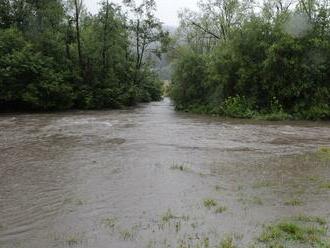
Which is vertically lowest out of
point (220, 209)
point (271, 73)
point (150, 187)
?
point (150, 187)

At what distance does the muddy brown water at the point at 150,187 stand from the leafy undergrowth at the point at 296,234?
0.84 feet

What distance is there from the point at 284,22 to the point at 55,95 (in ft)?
54.6

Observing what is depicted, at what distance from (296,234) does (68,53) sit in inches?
1225

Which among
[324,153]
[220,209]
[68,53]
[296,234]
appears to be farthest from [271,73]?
[296,234]

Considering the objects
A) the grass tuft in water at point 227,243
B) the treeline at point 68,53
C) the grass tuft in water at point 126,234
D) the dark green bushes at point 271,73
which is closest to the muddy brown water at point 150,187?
the grass tuft in water at point 126,234

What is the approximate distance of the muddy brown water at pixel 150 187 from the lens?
251 inches

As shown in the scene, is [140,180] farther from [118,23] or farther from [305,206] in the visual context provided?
[118,23]

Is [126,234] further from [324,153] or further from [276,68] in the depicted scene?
[276,68]

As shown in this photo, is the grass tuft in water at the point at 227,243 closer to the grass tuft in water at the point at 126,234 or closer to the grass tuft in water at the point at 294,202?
the grass tuft in water at the point at 126,234

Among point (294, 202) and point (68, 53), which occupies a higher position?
point (68, 53)

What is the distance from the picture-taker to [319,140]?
53.8ft

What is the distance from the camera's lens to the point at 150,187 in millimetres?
→ 9047

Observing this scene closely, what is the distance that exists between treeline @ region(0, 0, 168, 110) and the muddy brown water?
13.7m

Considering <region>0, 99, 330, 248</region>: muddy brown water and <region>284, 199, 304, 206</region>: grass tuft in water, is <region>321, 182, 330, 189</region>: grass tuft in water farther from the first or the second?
<region>284, 199, 304, 206</region>: grass tuft in water
